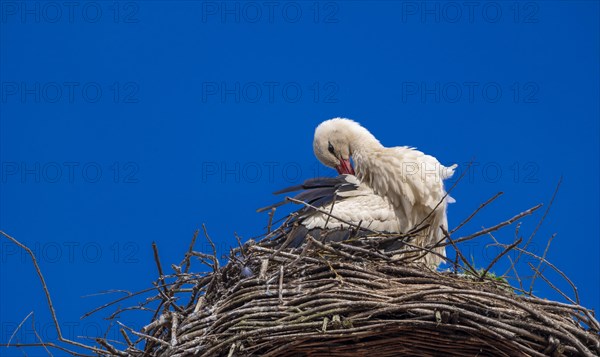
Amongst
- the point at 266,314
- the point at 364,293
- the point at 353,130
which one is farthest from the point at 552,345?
the point at 353,130

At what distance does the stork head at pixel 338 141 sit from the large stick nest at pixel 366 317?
6.47ft

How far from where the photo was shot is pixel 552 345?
133 inches

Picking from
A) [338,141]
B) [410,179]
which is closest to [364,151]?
[338,141]

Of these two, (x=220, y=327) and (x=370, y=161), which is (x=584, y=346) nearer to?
(x=220, y=327)

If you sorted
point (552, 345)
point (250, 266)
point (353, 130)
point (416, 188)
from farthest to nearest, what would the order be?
point (353, 130) < point (416, 188) < point (250, 266) < point (552, 345)

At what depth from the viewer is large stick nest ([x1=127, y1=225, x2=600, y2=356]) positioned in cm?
338

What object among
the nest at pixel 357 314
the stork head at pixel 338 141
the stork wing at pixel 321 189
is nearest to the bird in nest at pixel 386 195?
the stork wing at pixel 321 189

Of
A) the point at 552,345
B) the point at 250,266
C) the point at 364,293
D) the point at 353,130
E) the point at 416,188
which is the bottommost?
the point at 552,345

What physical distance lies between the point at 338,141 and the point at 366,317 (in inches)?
95.8

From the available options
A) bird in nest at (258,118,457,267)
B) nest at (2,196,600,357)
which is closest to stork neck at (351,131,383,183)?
bird in nest at (258,118,457,267)

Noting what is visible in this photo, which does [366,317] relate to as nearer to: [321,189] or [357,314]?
[357,314]

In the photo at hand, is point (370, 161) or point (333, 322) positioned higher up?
point (370, 161)

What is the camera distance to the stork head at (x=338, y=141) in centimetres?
567

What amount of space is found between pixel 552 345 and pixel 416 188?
71.7 inches
